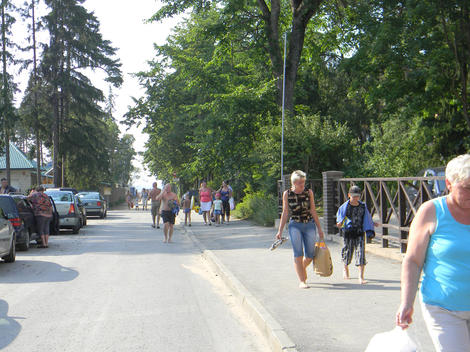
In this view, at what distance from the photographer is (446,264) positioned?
10.4 ft

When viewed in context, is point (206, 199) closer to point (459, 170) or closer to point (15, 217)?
point (15, 217)

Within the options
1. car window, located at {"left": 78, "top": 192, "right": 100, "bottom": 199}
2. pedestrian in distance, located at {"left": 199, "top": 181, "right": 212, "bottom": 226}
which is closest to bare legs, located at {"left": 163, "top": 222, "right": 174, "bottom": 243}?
pedestrian in distance, located at {"left": 199, "top": 181, "right": 212, "bottom": 226}

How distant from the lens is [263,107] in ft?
91.0

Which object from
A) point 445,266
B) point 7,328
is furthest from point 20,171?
point 445,266

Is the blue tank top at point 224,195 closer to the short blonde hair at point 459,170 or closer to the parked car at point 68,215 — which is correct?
the parked car at point 68,215

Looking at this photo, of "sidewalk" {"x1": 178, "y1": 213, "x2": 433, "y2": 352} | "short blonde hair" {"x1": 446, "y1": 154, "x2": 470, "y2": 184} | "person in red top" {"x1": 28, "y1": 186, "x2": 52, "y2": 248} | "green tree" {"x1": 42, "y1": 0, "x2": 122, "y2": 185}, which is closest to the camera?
"short blonde hair" {"x1": 446, "y1": 154, "x2": 470, "y2": 184}

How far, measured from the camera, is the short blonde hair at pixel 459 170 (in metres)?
3.13

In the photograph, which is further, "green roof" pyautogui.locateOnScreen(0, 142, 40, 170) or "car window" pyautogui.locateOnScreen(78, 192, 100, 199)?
"green roof" pyautogui.locateOnScreen(0, 142, 40, 170)

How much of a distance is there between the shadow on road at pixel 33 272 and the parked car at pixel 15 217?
117 cm

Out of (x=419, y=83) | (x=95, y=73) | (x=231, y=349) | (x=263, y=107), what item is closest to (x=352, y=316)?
(x=231, y=349)

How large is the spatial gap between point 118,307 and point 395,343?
4.99 metres

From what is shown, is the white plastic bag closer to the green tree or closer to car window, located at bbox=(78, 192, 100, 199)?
car window, located at bbox=(78, 192, 100, 199)

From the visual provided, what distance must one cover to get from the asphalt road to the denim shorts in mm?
1201

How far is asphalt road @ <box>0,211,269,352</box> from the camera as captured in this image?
5641mm
